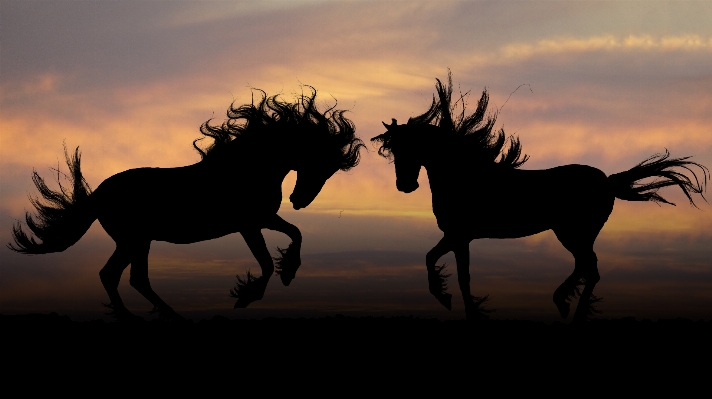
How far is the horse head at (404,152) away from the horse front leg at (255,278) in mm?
1888

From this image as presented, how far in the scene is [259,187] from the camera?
34.1 ft

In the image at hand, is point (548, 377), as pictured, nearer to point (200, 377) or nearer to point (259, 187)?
point (200, 377)

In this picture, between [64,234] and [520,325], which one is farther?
[64,234]

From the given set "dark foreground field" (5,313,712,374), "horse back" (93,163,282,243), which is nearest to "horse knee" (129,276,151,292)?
"horse back" (93,163,282,243)

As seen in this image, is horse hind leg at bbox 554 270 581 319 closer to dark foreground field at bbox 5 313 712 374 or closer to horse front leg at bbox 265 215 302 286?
dark foreground field at bbox 5 313 712 374

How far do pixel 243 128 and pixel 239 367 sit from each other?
4.00 metres

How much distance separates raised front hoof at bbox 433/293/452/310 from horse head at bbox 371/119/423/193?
4.65 ft

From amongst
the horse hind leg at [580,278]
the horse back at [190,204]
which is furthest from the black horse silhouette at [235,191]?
the horse hind leg at [580,278]

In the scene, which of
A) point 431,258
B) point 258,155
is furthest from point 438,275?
point 258,155

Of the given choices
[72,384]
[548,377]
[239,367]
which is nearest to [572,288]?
[548,377]

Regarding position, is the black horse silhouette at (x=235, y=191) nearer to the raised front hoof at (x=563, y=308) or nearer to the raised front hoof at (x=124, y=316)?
the raised front hoof at (x=124, y=316)

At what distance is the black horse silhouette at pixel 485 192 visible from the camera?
10695 mm

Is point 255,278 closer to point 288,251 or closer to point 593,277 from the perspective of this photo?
point 288,251

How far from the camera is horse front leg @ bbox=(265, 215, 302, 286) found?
10516mm
